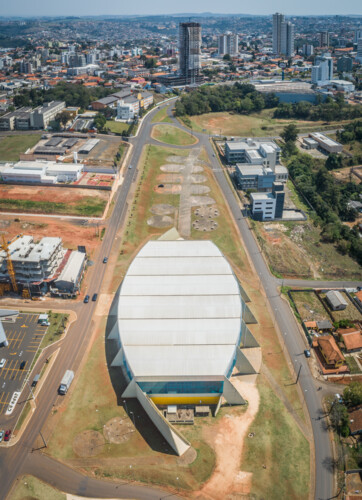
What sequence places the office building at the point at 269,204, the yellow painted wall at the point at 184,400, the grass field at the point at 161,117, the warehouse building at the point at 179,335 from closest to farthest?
the warehouse building at the point at 179,335, the yellow painted wall at the point at 184,400, the office building at the point at 269,204, the grass field at the point at 161,117

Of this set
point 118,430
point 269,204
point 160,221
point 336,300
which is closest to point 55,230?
point 160,221

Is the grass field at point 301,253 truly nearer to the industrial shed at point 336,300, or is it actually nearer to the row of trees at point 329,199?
the row of trees at point 329,199

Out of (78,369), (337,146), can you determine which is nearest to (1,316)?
(78,369)

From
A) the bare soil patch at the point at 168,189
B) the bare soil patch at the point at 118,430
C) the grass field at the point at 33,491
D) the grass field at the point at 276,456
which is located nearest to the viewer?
the grass field at the point at 33,491

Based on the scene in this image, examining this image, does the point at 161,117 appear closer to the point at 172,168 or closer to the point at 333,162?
the point at 172,168


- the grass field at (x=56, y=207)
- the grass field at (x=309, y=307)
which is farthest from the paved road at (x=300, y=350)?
the grass field at (x=56, y=207)

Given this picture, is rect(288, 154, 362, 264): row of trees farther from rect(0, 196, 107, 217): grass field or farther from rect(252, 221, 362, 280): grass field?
rect(0, 196, 107, 217): grass field

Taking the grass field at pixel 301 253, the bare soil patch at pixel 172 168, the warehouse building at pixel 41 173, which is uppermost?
the warehouse building at pixel 41 173
